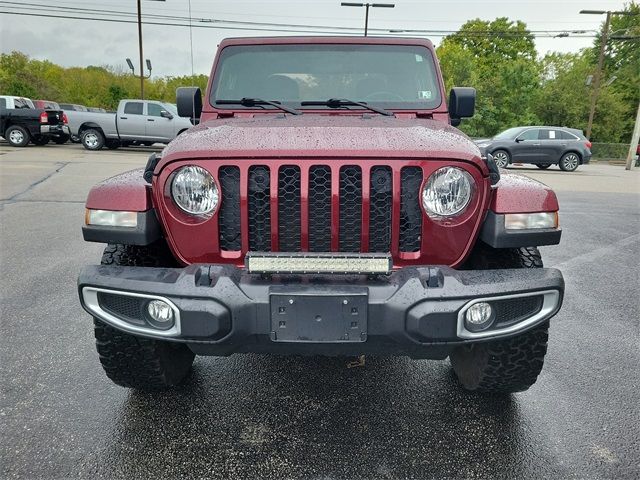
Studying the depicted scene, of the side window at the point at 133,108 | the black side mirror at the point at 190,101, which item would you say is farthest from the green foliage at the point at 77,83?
the black side mirror at the point at 190,101

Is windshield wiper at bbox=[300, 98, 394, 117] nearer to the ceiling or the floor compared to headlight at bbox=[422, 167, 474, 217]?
nearer to the ceiling

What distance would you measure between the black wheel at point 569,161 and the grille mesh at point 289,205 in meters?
18.5

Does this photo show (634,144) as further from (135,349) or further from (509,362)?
(135,349)

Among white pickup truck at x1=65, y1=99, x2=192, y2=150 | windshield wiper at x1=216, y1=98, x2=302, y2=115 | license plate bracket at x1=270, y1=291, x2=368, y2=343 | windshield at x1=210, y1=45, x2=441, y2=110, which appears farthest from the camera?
white pickup truck at x1=65, y1=99, x2=192, y2=150

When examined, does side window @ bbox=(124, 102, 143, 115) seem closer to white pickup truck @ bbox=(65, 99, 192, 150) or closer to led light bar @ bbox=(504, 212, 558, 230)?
white pickup truck @ bbox=(65, 99, 192, 150)

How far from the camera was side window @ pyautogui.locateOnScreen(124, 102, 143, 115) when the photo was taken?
17.4 meters

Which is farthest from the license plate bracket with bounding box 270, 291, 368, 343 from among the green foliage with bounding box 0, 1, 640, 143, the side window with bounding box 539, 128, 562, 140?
the green foliage with bounding box 0, 1, 640, 143

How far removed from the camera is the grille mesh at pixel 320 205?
2.04 metres

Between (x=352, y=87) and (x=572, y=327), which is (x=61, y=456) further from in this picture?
(x=572, y=327)

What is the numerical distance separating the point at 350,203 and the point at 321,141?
30cm

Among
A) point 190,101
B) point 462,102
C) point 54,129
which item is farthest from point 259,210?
point 54,129

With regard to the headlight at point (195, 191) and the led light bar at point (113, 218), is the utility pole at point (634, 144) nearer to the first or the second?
the headlight at point (195, 191)

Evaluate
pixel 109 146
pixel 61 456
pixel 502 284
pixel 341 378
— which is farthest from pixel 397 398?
pixel 109 146

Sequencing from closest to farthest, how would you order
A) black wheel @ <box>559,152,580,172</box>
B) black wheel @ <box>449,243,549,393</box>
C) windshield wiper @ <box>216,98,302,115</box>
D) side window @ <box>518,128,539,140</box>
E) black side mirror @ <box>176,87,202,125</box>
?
1. black wheel @ <box>449,243,549,393</box>
2. windshield wiper @ <box>216,98,302,115</box>
3. black side mirror @ <box>176,87,202,125</box>
4. side window @ <box>518,128,539,140</box>
5. black wheel @ <box>559,152,580,172</box>
